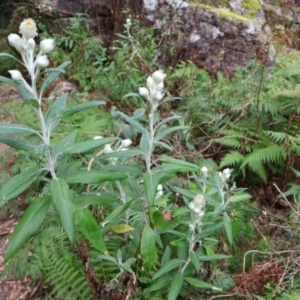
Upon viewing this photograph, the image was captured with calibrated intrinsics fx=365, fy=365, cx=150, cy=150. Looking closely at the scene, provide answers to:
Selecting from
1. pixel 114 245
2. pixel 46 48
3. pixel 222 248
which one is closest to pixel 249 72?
pixel 222 248

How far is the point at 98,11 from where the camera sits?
537 cm

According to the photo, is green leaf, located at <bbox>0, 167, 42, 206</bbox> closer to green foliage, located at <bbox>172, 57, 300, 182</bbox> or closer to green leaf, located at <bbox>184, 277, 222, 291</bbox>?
green leaf, located at <bbox>184, 277, 222, 291</bbox>

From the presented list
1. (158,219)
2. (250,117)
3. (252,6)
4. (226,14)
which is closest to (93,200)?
(158,219)

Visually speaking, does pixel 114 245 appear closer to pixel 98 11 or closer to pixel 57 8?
pixel 98 11

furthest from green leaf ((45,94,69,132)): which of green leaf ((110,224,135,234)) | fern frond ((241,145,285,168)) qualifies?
fern frond ((241,145,285,168))

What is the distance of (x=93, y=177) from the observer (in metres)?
1.67

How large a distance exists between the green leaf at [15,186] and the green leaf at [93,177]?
174 millimetres

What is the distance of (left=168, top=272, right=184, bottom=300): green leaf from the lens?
1.92 metres

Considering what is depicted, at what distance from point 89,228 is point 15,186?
1.27 ft

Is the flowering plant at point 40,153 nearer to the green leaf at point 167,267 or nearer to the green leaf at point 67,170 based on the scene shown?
the green leaf at point 67,170

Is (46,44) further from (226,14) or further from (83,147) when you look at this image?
(226,14)

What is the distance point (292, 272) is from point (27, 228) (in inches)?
60.0

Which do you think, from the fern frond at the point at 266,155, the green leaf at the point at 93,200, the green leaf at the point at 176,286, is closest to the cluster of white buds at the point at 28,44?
the green leaf at the point at 93,200

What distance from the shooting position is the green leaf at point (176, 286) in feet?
6.30
